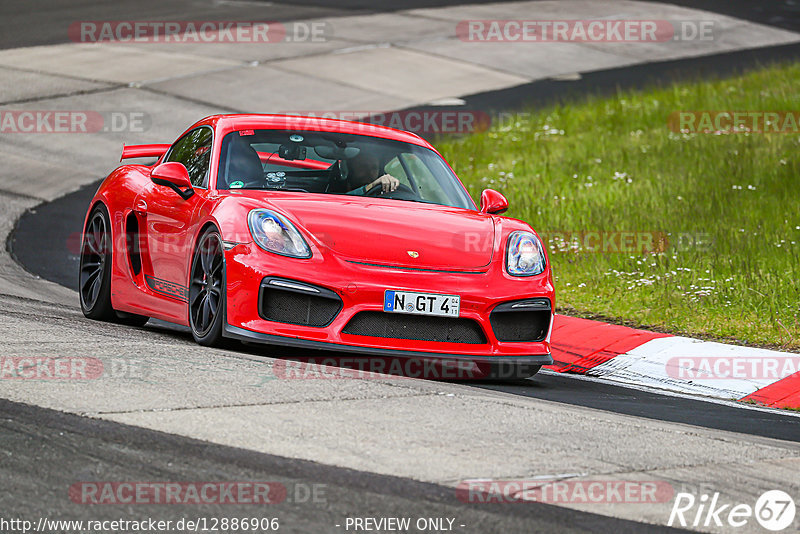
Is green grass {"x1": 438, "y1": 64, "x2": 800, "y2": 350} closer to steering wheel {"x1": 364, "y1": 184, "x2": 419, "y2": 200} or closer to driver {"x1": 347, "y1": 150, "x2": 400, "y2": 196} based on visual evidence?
steering wheel {"x1": 364, "y1": 184, "x2": 419, "y2": 200}

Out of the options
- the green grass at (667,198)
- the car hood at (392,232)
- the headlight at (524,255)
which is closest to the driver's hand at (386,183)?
the car hood at (392,232)

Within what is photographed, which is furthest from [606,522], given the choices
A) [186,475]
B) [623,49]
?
[623,49]

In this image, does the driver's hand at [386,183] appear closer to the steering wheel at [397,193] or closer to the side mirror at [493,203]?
the steering wheel at [397,193]

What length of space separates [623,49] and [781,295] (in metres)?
16.5

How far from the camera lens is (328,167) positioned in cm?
757

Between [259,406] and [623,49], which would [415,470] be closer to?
[259,406]

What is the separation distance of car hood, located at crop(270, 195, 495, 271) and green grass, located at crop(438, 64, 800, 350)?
2.30m

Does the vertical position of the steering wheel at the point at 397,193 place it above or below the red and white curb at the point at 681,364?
above

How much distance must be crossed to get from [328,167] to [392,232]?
109 cm

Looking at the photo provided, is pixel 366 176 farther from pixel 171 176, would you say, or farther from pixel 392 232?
pixel 171 176

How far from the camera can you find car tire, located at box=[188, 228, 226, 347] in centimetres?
650

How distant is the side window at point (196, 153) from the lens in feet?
24.5

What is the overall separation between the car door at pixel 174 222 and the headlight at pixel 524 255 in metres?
1.75

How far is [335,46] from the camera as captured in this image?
73.6ft
